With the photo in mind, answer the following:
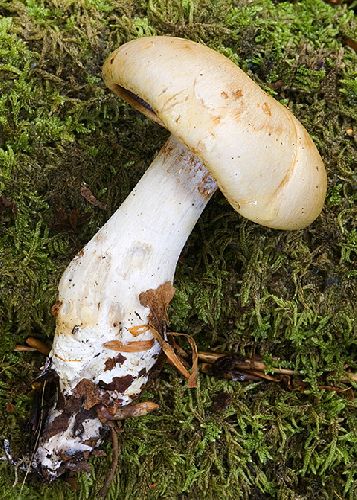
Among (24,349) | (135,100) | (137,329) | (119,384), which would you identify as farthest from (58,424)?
(135,100)

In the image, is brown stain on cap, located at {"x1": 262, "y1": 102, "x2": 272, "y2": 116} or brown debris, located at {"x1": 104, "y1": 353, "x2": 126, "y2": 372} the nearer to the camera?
brown stain on cap, located at {"x1": 262, "y1": 102, "x2": 272, "y2": 116}

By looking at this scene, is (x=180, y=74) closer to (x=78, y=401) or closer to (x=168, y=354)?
(x=168, y=354)

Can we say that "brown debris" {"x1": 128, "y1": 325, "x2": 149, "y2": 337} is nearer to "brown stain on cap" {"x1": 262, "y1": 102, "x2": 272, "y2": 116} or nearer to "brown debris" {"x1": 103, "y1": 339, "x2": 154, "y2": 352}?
"brown debris" {"x1": 103, "y1": 339, "x2": 154, "y2": 352}

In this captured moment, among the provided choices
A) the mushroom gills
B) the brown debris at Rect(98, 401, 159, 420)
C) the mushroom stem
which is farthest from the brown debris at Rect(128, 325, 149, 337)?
the mushroom gills

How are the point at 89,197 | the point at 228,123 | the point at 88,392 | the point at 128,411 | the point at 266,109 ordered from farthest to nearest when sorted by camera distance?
1. the point at 89,197
2. the point at 128,411
3. the point at 88,392
4. the point at 266,109
5. the point at 228,123

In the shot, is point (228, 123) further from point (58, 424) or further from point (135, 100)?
point (58, 424)

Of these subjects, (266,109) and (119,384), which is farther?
(119,384)

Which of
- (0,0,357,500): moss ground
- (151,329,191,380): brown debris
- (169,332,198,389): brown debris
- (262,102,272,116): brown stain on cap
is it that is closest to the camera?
(262,102,272,116): brown stain on cap

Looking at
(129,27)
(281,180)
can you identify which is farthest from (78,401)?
(129,27)
